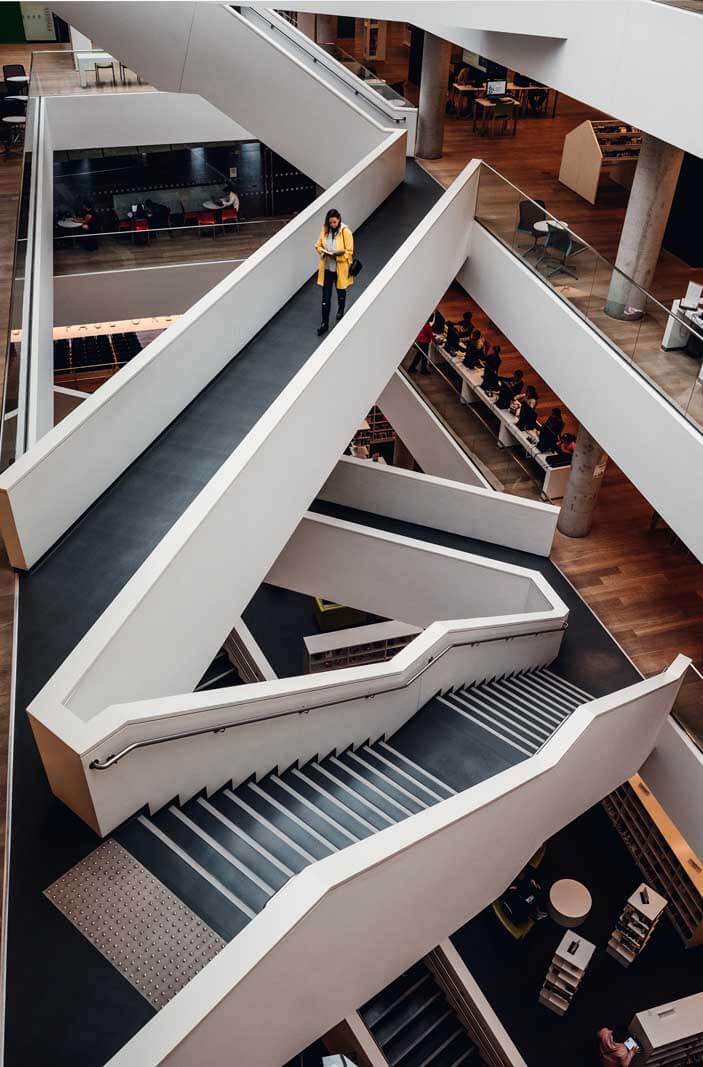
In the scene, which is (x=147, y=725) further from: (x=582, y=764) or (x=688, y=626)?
(x=688, y=626)

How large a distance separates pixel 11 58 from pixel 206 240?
10.1 m

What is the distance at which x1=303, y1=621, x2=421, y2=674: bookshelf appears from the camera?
42.2 feet

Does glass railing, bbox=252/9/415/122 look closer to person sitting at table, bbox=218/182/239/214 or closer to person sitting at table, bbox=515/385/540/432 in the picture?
person sitting at table, bbox=218/182/239/214

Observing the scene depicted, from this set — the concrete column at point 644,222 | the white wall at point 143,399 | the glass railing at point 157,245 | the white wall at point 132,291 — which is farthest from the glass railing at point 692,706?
the glass railing at point 157,245

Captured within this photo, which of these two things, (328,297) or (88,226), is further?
(88,226)

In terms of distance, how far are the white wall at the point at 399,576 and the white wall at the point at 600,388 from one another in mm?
1736

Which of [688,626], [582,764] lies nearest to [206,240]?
[688,626]

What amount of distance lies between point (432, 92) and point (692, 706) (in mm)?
11037

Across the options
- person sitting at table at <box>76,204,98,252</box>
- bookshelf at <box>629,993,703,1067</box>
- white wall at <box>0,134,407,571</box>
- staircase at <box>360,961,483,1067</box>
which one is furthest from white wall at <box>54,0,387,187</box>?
bookshelf at <box>629,993,703,1067</box>

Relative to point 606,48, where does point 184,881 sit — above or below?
below

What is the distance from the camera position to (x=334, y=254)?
864 cm

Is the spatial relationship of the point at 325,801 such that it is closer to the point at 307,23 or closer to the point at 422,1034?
the point at 422,1034

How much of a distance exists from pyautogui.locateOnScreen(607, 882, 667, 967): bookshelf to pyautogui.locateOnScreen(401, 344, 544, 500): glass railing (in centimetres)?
533

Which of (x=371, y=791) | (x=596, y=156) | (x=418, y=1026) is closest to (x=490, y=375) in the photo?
(x=596, y=156)
